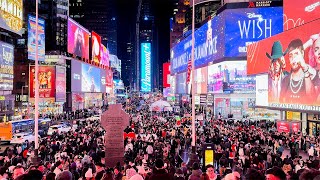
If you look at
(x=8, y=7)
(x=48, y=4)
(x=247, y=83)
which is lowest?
(x=247, y=83)

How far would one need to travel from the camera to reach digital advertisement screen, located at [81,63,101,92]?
9238 cm

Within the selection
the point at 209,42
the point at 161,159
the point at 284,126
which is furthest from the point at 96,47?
the point at 161,159

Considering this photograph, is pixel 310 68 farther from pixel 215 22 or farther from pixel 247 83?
pixel 215 22

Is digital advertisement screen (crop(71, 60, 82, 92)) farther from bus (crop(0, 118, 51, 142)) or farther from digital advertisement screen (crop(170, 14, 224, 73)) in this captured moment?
bus (crop(0, 118, 51, 142))

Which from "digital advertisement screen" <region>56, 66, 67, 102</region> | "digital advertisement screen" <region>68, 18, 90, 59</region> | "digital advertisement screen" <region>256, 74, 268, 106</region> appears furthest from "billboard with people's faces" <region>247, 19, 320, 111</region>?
"digital advertisement screen" <region>68, 18, 90, 59</region>

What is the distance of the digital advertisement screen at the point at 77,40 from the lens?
253 ft

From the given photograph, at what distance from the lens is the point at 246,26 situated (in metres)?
61.2

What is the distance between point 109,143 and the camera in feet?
61.1

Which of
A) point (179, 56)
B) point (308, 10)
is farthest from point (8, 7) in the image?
point (179, 56)

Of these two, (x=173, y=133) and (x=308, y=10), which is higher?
(x=308, y=10)

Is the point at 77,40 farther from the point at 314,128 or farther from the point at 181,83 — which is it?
the point at 314,128

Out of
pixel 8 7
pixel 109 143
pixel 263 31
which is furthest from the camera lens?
pixel 263 31

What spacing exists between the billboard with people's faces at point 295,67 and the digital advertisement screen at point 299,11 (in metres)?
2.54

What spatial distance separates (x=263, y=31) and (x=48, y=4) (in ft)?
192
